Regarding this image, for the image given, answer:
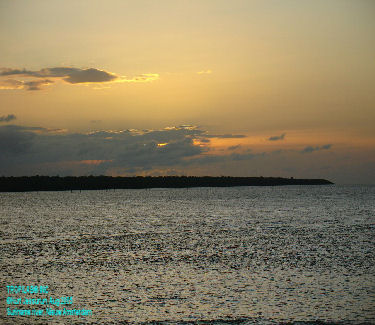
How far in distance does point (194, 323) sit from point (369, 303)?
8.13 meters

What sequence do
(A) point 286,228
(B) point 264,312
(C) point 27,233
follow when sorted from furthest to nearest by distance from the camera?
(A) point 286,228
(C) point 27,233
(B) point 264,312

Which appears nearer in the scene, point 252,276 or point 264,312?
point 264,312

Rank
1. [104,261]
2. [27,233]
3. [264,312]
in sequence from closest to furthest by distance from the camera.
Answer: [264,312], [104,261], [27,233]

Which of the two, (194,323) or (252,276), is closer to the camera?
(194,323)

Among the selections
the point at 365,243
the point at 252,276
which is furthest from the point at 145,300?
Answer: the point at 365,243

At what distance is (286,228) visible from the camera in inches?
2205

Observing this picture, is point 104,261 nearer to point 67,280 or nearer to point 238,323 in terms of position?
point 67,280

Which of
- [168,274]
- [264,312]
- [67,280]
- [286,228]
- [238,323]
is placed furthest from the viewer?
[286,228]

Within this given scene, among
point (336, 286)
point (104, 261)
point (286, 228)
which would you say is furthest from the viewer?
point (286, 228)

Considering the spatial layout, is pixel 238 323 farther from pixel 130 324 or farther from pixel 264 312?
pixel 130 324

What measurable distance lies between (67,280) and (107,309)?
20.8ft

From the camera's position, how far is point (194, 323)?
56.1 feet

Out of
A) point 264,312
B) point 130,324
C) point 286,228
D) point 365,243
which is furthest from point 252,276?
point 286,228

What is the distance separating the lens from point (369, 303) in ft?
65.2
